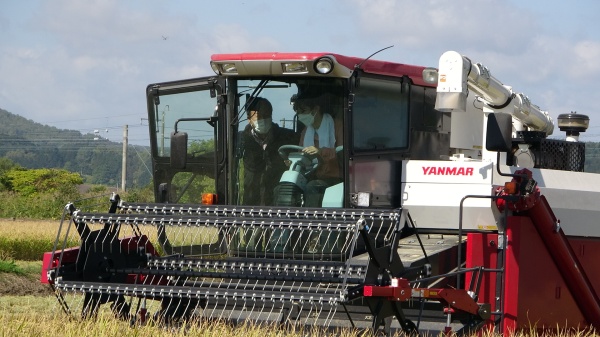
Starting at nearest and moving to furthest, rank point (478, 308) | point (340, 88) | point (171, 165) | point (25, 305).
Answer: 1. point (478, 308)
2. point (340, 88)
3. point (171, 165)
4. point (25, 305)

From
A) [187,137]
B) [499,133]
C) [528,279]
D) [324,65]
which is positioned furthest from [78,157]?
[499,133]

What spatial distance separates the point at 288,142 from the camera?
6.75 m

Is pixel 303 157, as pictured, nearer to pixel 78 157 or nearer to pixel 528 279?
pixel 528 279

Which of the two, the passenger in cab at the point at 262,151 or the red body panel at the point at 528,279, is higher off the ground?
the passenger in cab at the point at 262,151

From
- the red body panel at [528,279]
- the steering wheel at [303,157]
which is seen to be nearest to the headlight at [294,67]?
the steering wheel at [303,157]

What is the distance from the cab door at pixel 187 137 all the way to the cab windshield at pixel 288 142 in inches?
6.7

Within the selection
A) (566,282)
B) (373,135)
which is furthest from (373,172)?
(566,282)

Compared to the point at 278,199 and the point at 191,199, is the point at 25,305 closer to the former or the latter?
the point at 191,199

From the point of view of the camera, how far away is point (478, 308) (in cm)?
601

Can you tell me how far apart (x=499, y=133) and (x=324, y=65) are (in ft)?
4.24

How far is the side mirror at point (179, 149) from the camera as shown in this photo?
7.00m

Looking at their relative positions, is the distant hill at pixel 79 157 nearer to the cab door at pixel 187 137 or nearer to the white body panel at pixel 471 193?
the cab door at pixel 187 137

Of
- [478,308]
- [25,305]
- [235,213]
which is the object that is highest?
[235,213]

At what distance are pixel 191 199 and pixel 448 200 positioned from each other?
6.64 ft
